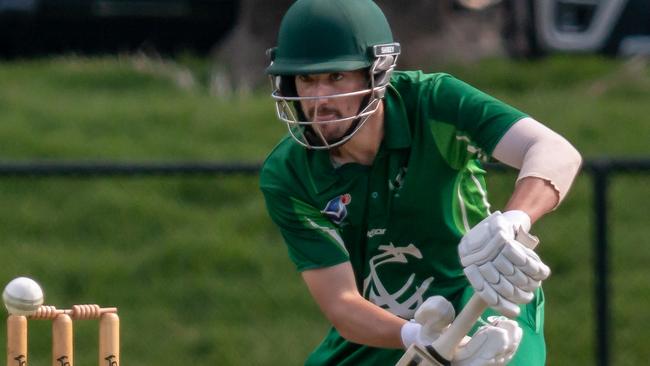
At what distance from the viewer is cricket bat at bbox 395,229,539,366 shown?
3.75 m

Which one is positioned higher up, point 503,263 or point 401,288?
point 503,263

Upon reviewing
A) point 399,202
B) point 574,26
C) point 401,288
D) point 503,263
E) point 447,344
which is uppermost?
point 503,263

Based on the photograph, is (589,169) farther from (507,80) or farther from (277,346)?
(507,80)

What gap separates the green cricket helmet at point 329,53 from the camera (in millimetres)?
4176

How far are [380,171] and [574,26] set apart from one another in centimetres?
645

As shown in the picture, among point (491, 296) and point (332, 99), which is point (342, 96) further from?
point (491, 296)

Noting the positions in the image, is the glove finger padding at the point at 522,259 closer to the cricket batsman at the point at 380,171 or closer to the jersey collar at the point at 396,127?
the cricket batsman at the point at 380,171

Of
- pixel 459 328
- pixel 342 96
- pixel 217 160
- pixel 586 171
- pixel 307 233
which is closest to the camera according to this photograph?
pixel 459 328

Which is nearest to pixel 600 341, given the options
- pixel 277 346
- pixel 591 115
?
pixel 277 346

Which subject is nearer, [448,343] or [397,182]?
[448,343]

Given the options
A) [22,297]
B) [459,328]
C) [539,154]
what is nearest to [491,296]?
[459,328]

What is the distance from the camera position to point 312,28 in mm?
4223

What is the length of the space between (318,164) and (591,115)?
205 inches

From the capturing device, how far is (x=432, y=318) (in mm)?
3848
